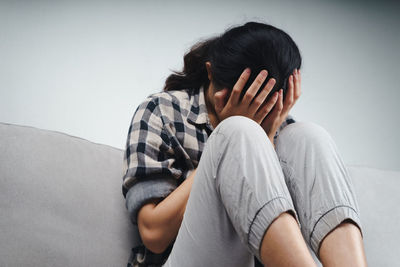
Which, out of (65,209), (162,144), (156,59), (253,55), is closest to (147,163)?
(162,144)

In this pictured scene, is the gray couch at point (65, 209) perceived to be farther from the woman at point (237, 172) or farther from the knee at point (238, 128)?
the knee at point (238, 128)

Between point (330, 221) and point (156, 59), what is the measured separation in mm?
944

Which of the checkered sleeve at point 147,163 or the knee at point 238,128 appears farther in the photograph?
the checkered sleeve at point 147,163

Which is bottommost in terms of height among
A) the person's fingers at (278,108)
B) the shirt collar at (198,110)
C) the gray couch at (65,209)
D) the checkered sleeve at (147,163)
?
the gray couch at (65,209)

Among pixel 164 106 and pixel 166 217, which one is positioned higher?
pixel 164 106

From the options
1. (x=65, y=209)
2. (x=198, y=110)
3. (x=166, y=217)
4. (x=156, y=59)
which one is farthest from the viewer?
(x=156, y=59)

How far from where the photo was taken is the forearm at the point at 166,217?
661 mm

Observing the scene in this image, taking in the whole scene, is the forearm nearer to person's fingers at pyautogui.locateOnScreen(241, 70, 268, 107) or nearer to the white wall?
person's fingers at pyautogui.locateOnScreen(241, 70, 268, 107)

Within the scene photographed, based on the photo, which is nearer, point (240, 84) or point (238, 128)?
point (238, 128)

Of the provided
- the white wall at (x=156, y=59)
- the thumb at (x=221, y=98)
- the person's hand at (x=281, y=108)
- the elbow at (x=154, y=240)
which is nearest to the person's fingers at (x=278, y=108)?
the person's hand at (x=281, y=108)

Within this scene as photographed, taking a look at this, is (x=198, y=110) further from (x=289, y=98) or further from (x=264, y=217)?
(x=264, y=217)

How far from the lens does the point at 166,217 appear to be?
2.17 feet

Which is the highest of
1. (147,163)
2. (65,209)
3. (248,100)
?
(248,100)

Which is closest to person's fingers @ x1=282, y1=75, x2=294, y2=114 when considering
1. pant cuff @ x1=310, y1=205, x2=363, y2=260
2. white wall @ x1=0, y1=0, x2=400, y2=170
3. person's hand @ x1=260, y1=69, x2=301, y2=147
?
person's hand @ x1=260, y1=69, x2=301, y2=147
